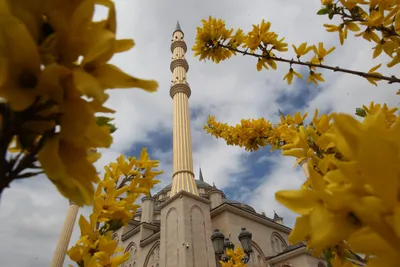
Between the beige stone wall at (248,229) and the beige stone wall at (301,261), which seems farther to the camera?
the beige stone wall at (248,229)

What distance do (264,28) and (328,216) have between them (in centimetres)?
200

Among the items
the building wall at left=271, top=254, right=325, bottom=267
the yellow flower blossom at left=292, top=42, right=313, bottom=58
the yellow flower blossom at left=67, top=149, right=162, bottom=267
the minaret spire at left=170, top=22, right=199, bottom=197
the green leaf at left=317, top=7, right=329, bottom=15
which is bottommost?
the yellow flower blossom at left=67, top=149, right=162, bottom=267

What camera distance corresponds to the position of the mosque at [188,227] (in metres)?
11.9

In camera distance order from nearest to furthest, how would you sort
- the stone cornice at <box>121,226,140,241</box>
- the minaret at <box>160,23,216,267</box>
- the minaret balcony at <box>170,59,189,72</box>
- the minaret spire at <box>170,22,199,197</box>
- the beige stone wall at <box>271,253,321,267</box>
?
1. the minaret at <box>160,23,216,267</box>
2. the beige stone wall at <box>271,253,321,267</box>
3. the minaret spire at <box>170,22,199,197</box>
4. the minaret balcony at <box>170,59,189,72</box>
5. the stone cornice at <box>121,226,140,241</box>

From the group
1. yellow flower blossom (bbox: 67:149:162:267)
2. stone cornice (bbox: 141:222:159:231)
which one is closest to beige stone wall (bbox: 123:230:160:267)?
stone cornice (bbox: 141:222:159:231)

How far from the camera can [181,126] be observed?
50.3 ft

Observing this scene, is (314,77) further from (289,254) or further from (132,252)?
(132,252)

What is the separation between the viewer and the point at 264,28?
86.4 inches

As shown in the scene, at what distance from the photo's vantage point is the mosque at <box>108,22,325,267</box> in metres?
11.9

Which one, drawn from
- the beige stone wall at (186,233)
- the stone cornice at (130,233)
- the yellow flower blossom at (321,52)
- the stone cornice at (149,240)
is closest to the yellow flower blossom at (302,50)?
the yellow flower blossom at (321,52)

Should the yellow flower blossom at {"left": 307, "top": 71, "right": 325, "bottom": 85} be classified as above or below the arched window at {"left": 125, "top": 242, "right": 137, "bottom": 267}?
below

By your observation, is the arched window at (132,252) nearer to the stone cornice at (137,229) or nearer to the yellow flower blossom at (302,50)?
the stone cornice at (137,229)

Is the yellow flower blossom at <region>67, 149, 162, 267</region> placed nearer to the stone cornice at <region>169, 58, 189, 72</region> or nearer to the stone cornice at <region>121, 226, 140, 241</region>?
the stone cornice at <region>169, 58, 189, 72</region>

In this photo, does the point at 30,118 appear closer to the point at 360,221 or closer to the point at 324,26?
the point at 360,221
